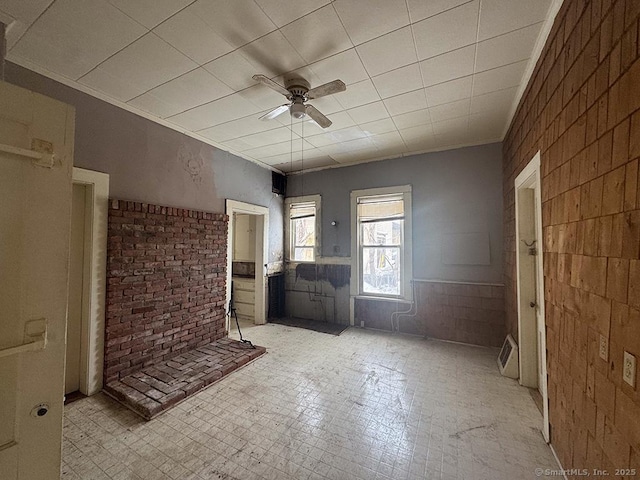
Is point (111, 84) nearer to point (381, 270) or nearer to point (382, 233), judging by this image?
point (382, 233)

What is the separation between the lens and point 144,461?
1.78 metres

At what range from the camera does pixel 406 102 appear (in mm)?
2826

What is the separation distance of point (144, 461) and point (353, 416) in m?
1.58

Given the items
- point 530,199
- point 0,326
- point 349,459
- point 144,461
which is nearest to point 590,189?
point 530,199

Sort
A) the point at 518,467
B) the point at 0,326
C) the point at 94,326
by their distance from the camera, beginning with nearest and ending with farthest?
the point at 0,326
the point at 518,467
the point at 94,326

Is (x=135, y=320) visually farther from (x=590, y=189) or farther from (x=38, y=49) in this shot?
(x=590, y=189)

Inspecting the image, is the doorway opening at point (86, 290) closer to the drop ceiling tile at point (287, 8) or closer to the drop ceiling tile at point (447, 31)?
the drop ceiling tile at point (287, 8)

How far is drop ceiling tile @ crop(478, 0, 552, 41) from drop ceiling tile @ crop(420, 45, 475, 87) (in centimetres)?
19

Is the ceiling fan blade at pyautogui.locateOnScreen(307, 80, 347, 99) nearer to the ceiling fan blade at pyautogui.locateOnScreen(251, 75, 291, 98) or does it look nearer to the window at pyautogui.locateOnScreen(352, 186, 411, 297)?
the ceiling fan blade at pyautogui.locateOnScreen(251, 75, 291, 98)

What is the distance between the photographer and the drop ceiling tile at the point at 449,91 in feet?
8.10

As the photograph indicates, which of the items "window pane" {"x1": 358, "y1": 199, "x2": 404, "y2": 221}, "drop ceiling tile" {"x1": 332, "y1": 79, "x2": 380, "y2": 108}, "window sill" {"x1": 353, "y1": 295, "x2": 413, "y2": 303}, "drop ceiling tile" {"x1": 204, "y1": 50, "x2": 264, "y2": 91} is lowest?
"window sill" {"x1": 353, "y1": 295, "x2": 413, "y2": 303}

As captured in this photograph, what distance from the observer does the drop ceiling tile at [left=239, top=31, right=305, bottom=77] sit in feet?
6.45

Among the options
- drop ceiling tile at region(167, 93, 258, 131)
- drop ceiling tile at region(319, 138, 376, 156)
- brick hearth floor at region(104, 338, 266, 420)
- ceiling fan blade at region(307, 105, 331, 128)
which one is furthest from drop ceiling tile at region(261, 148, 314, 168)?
brick hearth floor at region(104, 338, 266, 420)

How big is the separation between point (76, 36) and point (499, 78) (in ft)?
11.5
